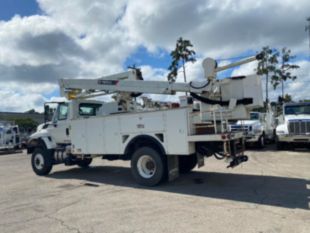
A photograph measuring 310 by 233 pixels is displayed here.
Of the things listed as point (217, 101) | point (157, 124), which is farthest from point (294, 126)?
point (157, 124)

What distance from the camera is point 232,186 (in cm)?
789

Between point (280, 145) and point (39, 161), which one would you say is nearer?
point (39, 161)

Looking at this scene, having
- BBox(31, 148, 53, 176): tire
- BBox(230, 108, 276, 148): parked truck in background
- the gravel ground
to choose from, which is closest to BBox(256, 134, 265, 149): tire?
BBox(230, 108, 276, 148): parked truck in background

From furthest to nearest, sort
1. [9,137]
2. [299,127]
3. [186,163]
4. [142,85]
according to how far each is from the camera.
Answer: [9,137] → [299,127] → [186,163] → [142,85]

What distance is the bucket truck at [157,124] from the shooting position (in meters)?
7.44

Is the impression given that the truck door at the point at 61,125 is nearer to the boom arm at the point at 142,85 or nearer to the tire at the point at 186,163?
the boom arm at the point at 142,85

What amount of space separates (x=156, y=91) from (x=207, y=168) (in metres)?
3.81

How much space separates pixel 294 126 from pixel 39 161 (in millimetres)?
11824

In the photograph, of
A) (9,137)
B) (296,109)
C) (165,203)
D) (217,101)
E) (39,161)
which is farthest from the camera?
(9,137)

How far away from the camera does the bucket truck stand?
7441mm

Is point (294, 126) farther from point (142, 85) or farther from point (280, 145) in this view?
point (142, 85)

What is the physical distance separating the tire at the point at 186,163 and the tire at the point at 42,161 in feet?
14.8

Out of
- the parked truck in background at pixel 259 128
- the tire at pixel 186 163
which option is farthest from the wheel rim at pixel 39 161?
the parked truck in background at pixel 259 128

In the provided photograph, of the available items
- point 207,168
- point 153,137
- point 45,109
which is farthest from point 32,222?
point 207,168
